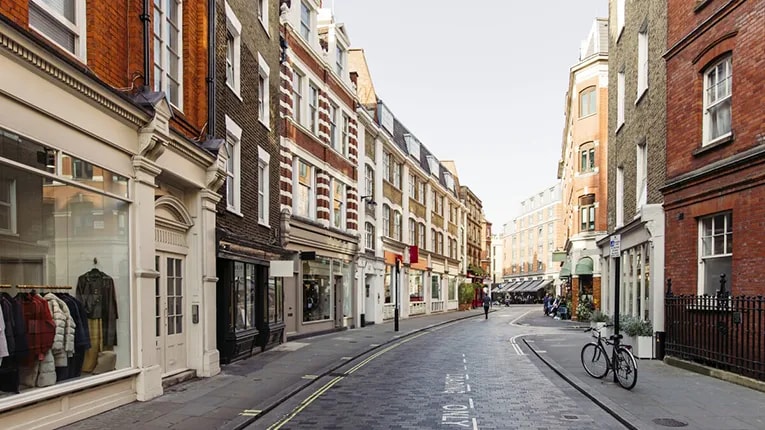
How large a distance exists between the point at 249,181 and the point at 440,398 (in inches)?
344

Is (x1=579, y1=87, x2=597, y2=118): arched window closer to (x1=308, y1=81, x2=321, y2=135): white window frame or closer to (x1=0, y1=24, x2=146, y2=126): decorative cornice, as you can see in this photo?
(x1=308, y1=81, x2=321, y2=135): white window frame

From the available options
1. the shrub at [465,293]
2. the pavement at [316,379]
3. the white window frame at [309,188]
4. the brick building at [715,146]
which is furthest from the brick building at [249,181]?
the shrub at [465,293]

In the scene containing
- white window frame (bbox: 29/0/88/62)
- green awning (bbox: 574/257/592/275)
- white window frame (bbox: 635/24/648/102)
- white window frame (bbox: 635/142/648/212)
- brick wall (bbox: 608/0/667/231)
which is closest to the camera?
white window frame (bbox: 29/0/88/62)

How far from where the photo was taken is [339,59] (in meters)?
28.5

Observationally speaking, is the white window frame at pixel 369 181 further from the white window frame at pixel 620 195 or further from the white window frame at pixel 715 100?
the white window frame at pixel 715 100

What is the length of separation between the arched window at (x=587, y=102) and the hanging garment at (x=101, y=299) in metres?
30.4

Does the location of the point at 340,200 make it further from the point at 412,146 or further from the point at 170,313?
the point at 412,146

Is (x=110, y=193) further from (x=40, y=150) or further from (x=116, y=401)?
(x=116, y=401)

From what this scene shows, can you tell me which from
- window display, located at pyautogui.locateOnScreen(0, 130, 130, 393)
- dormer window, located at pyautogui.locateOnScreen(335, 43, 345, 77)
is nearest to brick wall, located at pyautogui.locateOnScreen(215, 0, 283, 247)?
window display, located at pyautogui.locateOnScreen(0, 130, 130, 393)

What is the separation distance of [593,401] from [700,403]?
1.60 m

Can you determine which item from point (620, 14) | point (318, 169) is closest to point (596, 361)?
A: point (318, 169)

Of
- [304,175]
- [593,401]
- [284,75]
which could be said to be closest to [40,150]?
[593,401]

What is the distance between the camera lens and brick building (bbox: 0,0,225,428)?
7.29 metres

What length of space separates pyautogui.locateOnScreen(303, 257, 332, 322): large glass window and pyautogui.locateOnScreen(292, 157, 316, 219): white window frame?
76.3 inches
